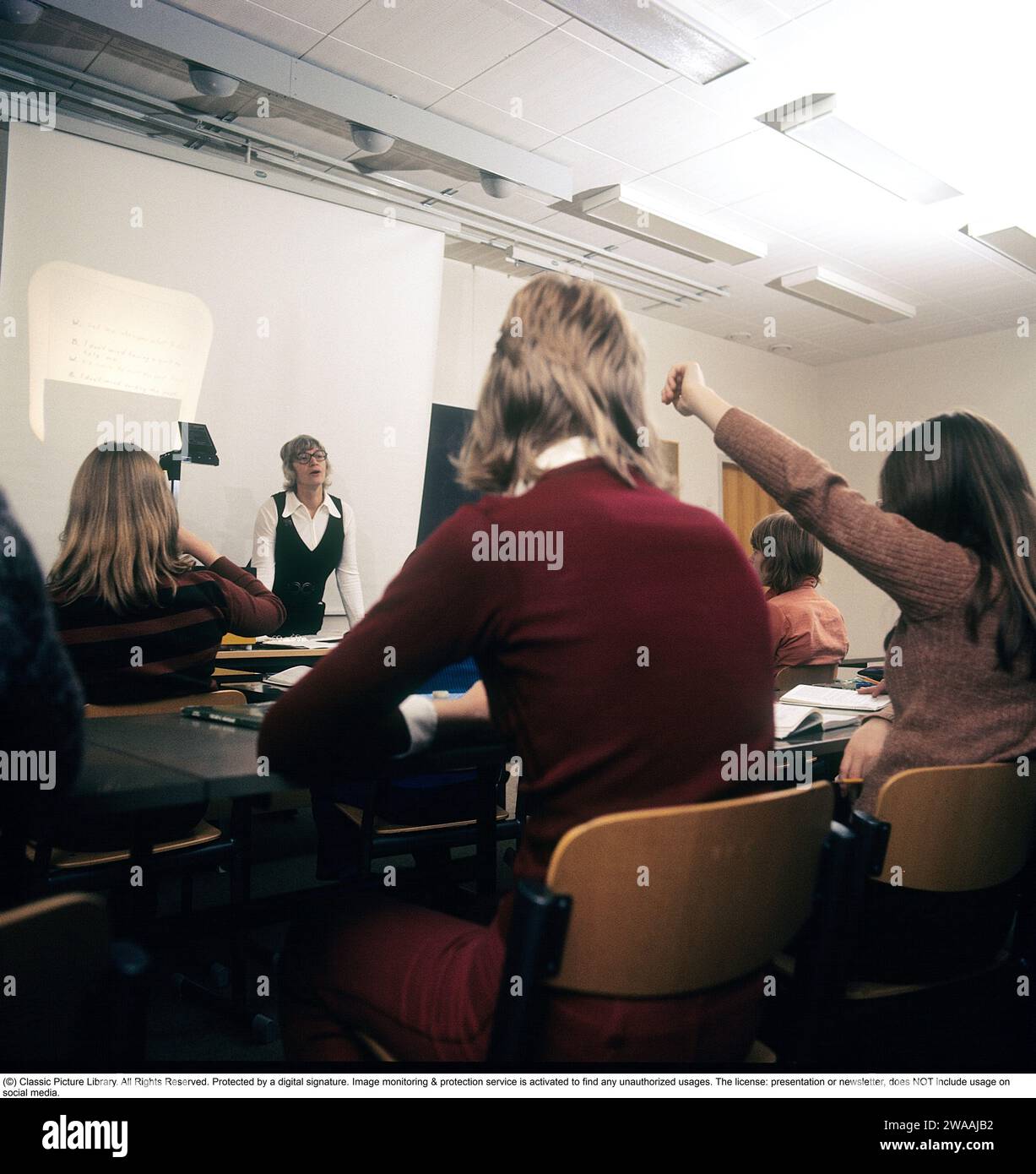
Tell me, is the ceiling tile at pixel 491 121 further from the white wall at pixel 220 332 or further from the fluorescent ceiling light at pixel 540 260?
the fluorescent ceiling light at pixel 540 260

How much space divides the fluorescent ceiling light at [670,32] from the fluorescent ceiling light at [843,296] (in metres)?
2.35

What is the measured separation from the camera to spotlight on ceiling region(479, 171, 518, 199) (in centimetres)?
395

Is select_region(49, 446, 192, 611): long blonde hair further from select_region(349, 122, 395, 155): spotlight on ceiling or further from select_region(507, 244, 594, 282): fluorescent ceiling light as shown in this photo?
select_region(507, 244, 594, 282): fluorescent ceiling light

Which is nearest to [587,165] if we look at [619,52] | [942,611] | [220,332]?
[619,52]

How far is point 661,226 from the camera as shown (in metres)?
4.73

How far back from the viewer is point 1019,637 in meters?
1.24

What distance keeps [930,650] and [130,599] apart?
1.44m

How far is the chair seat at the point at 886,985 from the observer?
1.18 meters

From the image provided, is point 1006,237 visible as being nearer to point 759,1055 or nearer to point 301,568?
point 301,568

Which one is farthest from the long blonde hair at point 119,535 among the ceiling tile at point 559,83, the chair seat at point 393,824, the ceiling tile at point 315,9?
the ceiling tile at point 559,83

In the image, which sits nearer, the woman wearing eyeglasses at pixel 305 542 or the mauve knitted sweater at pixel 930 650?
the mauve knitted sweater at pixel 930 650

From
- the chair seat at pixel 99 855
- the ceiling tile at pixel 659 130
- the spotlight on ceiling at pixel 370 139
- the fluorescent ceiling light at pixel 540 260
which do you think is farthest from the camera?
the fluorescent ceiling light at pixel 540 260

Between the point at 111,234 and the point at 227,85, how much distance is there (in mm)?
866

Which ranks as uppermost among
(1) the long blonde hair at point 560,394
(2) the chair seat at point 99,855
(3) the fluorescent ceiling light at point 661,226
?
(3) the fluorescent ceiling light at point 661,226
